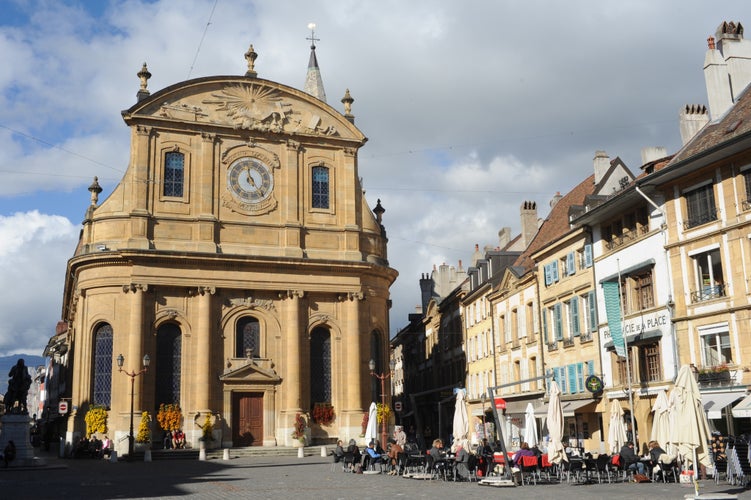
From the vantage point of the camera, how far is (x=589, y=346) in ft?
117

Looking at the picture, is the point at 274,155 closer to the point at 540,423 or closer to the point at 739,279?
the point at 540,423

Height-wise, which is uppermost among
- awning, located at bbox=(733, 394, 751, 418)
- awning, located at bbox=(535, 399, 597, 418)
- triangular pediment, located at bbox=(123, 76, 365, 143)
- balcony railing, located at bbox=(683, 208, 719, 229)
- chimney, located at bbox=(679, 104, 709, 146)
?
triangular pediment, located at bbox=(123, 76, 365, 143)

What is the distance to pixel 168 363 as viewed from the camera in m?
41.8

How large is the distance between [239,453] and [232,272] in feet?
30.8

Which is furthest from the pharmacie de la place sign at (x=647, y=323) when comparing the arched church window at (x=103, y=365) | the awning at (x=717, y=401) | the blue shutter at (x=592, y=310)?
→ the arched church window at (x=103, y=365)

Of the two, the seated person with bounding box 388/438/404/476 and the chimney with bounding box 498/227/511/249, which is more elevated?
the chimney with bounding box 498/227/511/249

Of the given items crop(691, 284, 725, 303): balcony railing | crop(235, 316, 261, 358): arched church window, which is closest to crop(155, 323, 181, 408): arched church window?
crop(235, 316, 261, 358): arched church window

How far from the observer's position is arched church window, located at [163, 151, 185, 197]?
4341cm

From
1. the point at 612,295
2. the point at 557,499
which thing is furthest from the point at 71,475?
the point at 612,295

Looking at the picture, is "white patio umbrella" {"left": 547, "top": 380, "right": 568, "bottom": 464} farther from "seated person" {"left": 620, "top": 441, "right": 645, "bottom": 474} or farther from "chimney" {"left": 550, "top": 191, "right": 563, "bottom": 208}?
"chimney" {"left": 550, "top": 191, "right": 563, "bottom": 208}

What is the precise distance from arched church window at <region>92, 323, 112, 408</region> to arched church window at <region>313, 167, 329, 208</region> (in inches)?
→ 519

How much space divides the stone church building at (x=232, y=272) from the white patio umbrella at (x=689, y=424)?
26.0m

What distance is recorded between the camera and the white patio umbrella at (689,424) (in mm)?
18953

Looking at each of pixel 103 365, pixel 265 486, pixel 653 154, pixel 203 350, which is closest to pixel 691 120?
pixel 653 154
